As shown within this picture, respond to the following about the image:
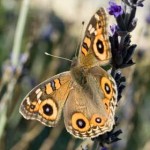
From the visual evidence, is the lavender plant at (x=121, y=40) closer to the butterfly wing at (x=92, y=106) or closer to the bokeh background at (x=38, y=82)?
the butterfly wing at (x=92, y=106)

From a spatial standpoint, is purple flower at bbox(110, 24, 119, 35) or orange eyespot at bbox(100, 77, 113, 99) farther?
purple flower at bbox(110, 24, 119, 35)

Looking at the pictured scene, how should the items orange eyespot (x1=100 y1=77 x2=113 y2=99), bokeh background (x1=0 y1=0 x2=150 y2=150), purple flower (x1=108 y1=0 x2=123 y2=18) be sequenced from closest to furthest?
orange eyespot (x1=100 y1=77 x2=113 y2=99)
purple flower (x1=108 y1=0 x2=123 y2=18)
bokeh background (x1=0 y1=0 x2=150 y2=150)

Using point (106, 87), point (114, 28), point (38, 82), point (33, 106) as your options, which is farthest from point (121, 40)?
point (38, 82)

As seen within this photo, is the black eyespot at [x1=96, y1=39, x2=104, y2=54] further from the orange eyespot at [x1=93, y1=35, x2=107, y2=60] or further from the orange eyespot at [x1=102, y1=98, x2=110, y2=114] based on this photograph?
the orange eyespot at [x1=102, y1=98, x2=110, y2=114]

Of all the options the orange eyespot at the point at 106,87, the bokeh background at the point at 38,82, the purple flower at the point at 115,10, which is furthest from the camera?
the bokeh background at the point at 38,82

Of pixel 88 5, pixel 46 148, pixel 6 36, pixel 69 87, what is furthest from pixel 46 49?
pixel 69 87

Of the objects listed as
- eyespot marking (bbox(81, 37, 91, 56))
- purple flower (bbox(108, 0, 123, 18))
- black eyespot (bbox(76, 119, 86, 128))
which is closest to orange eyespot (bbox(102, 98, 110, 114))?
black eyespot (bbox(76, 119, 86, 128))

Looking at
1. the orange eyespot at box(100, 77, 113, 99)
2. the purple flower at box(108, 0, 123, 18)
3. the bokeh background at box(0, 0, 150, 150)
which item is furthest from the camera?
the bokeh background at box(0, 0, 150, 150)

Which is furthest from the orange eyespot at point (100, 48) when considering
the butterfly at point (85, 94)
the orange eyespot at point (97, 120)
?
the orange eyespot at point (97, 120)
